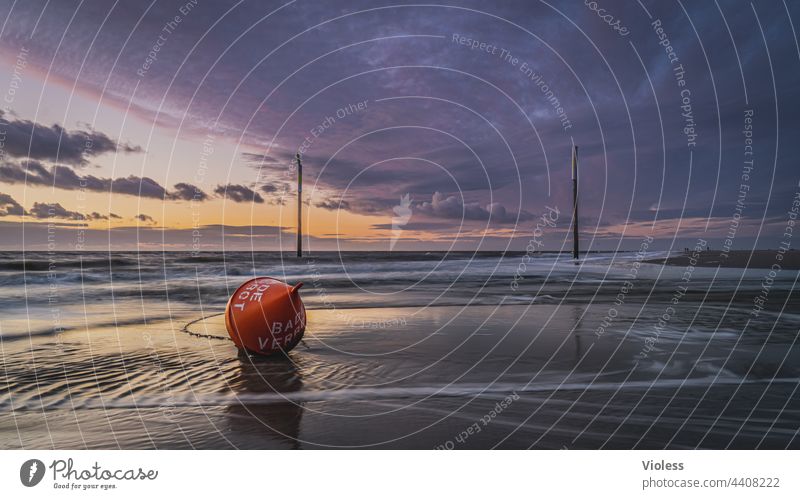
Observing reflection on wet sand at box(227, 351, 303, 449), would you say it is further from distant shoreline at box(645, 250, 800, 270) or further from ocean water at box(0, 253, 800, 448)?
distant shoreline at box(645, 250, 800, 270)

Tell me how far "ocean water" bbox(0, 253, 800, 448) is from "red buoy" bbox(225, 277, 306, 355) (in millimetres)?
274

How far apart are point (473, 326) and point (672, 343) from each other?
4.23 metres

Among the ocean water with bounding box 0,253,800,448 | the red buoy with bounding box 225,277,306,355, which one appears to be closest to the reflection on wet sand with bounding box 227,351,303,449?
the ocean water with bounding box 0,253,800,448

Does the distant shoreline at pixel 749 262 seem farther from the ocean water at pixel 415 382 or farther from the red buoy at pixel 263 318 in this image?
the red buoy at pixel 263 318

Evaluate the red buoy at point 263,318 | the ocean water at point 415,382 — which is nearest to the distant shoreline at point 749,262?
the ocean water at point 415,382

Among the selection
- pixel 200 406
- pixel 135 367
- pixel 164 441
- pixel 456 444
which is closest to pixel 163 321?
pixel 135 367

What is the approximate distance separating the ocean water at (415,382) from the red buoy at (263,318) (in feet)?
0.90

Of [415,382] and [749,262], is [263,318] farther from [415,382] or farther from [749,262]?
[749,262]

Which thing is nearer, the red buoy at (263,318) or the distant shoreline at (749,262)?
the red buoy at (263,318)

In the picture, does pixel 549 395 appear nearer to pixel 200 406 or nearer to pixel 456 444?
pixel 456 444

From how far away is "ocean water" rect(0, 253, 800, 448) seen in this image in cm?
496

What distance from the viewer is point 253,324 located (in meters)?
7.98

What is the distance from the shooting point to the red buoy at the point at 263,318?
7988 mm

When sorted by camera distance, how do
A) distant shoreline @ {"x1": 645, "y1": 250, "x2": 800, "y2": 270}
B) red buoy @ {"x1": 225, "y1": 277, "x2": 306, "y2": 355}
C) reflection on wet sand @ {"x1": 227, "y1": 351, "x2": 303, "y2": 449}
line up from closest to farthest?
1. reflection on wet sand @ {"x1": 227, "y1": 351, "x2": 303, "y2": 449}
2. red buoy @ {"x1": 225, "y1": 277, "x2": 306, "y2": 355}
3. distant shoreline @ {"x1": 645, "y1": 250, "x2": 800, "y2": 270}
